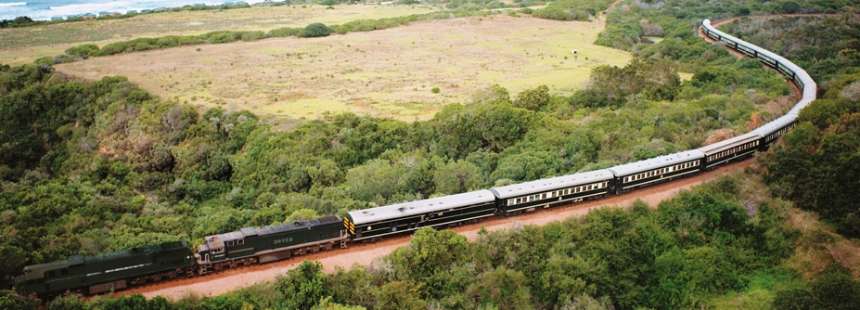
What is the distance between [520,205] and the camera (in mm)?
35156

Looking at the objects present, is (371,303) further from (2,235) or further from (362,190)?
(2,235)

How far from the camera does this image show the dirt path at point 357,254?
2745cm

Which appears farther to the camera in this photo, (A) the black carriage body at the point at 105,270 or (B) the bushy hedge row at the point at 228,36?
(B) the bushy hedge row at the point at 228,36

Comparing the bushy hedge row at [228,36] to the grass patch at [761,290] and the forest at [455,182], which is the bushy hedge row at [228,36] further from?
the grass patch at [761,290]

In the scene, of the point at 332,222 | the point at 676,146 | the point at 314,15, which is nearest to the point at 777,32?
the point at 676,146

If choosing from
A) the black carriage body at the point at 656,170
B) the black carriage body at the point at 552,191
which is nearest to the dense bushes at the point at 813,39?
the black carriage body at the point at 656,170

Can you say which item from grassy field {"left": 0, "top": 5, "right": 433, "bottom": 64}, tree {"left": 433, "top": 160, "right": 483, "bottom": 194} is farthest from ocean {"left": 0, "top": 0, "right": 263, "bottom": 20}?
tree {"left": 433, "top": 160, "right": 483, "bottom": 194}

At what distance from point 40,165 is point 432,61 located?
43526 millimetres

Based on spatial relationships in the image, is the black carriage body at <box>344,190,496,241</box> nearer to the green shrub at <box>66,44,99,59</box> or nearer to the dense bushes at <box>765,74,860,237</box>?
the dense bushes at <box>765,74,860,237</box>

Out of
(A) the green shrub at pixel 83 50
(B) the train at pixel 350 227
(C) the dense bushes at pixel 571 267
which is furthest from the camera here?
(A) the green shrub at pixel 83 50

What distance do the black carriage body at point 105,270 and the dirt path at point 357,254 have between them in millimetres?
756

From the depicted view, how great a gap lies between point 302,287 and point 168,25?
3201 inches

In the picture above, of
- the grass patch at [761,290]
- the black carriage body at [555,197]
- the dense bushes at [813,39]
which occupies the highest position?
the dense bushes at [813,39]

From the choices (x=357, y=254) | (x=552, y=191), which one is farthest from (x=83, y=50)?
(x=552, y=191)
